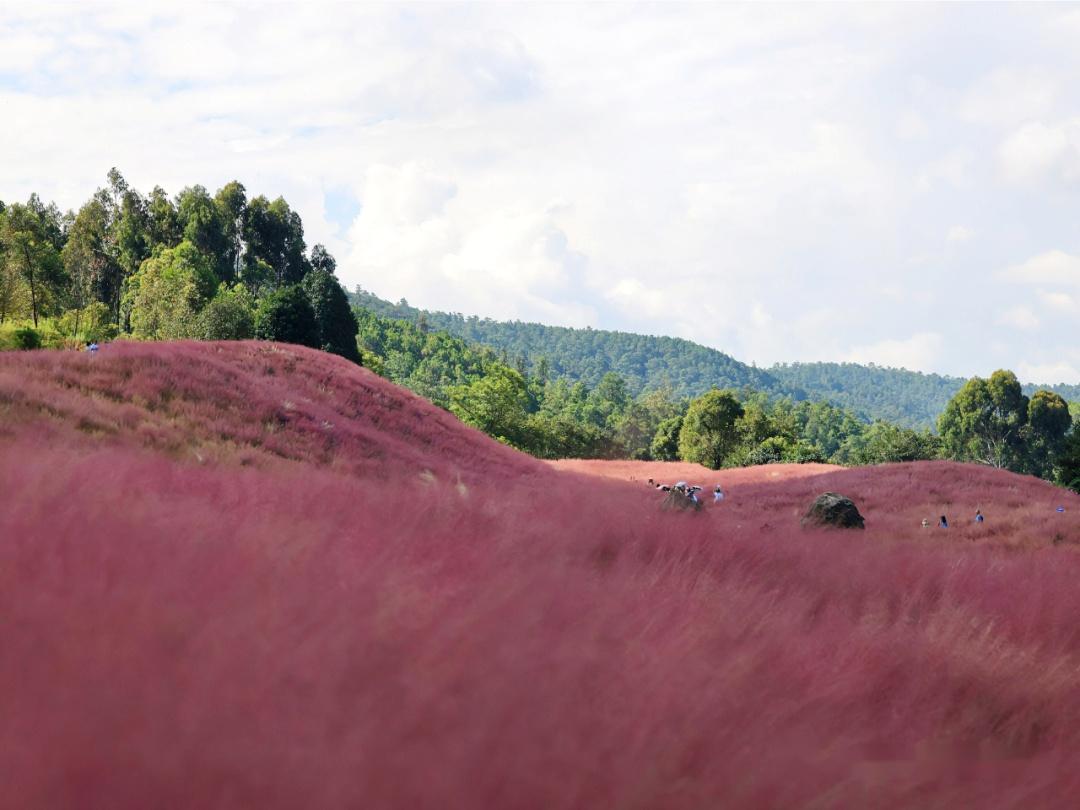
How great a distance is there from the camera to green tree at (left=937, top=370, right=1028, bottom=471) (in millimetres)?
78438

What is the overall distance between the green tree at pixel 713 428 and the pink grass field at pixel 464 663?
58.1 metres

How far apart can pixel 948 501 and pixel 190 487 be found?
85.6ft

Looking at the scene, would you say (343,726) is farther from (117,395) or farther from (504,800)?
(117,395)

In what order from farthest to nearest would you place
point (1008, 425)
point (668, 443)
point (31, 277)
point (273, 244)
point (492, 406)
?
1. point (273, 244)
2. point (1008, 425)
3. point (668, 443)
4. point (492, 406)
5. point (31, 277)

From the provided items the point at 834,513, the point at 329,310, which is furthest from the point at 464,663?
the point at 329,310

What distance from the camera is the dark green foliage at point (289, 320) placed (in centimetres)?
3956

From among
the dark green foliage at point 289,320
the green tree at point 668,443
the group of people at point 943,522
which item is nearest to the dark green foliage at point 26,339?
the dark green foliage at point 289,320

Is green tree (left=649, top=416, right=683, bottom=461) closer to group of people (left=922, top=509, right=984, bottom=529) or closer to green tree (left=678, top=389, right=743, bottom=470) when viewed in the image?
green tree (left=678, top=389, right=743, bottom=470)

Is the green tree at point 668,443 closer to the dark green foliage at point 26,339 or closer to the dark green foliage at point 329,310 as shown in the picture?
the dark green foliage at point 329,310

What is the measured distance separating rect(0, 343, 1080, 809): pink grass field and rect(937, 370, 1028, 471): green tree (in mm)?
81597

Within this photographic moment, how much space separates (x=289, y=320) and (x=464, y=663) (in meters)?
39.3

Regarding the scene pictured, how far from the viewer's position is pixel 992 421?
259 feet

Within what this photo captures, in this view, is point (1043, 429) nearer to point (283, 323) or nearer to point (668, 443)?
point (668, 443)

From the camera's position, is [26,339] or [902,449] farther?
[902,449]
